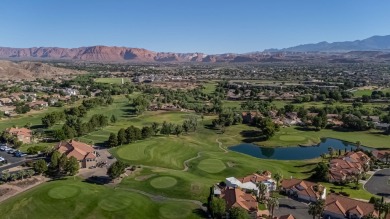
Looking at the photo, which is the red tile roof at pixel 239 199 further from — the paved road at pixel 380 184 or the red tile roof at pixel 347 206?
the paved road at pixel 380 184

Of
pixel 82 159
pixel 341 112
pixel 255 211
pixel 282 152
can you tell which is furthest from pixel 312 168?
pixel 341 112

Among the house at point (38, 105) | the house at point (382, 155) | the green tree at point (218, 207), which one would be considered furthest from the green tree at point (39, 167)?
the house at point (38, 105)

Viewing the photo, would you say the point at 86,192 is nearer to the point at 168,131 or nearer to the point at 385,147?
the point at 168,131

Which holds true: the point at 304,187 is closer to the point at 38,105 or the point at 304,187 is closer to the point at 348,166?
the point at 348,166

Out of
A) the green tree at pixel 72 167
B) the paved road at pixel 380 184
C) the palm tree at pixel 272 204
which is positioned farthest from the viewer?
the green tree at pixel 72 167

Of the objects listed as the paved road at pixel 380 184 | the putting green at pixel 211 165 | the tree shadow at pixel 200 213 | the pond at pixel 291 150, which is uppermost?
the putting green at pixel 211 165

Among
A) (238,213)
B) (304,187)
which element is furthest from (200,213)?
(304,187)
